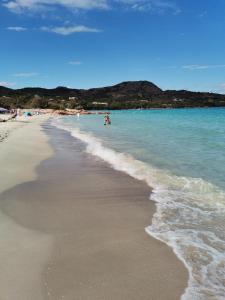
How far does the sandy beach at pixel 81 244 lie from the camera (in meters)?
4.14

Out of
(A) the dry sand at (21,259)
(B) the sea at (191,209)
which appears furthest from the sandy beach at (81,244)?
(B) the sea at (191,209)

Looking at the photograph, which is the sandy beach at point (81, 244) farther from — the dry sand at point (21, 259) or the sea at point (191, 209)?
the sea at point (191, 209)

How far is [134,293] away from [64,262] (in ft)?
3.76

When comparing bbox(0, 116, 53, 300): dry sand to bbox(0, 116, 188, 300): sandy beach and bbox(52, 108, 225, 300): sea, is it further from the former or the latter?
bbox(52, 108, 225, 300): sea

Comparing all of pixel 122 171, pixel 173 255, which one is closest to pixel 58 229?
pixel 173 255

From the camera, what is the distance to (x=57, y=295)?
13.0ft

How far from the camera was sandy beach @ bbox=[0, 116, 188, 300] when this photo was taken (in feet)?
13.6

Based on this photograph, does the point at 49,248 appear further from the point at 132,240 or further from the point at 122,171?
the point at 122,171

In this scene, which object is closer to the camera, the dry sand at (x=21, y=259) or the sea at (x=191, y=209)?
the dry sand at (x=21, y=259)

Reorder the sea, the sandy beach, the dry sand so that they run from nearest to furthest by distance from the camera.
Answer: the dry sand → the sandy beach → the sea

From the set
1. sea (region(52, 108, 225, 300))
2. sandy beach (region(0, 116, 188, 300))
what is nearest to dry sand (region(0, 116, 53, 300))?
sandy beach (region(0, 116, 188, 300))

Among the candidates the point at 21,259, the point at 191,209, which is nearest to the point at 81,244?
the point at 21,259

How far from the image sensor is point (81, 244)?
215 inches

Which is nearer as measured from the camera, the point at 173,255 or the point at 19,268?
the point at 19,268
